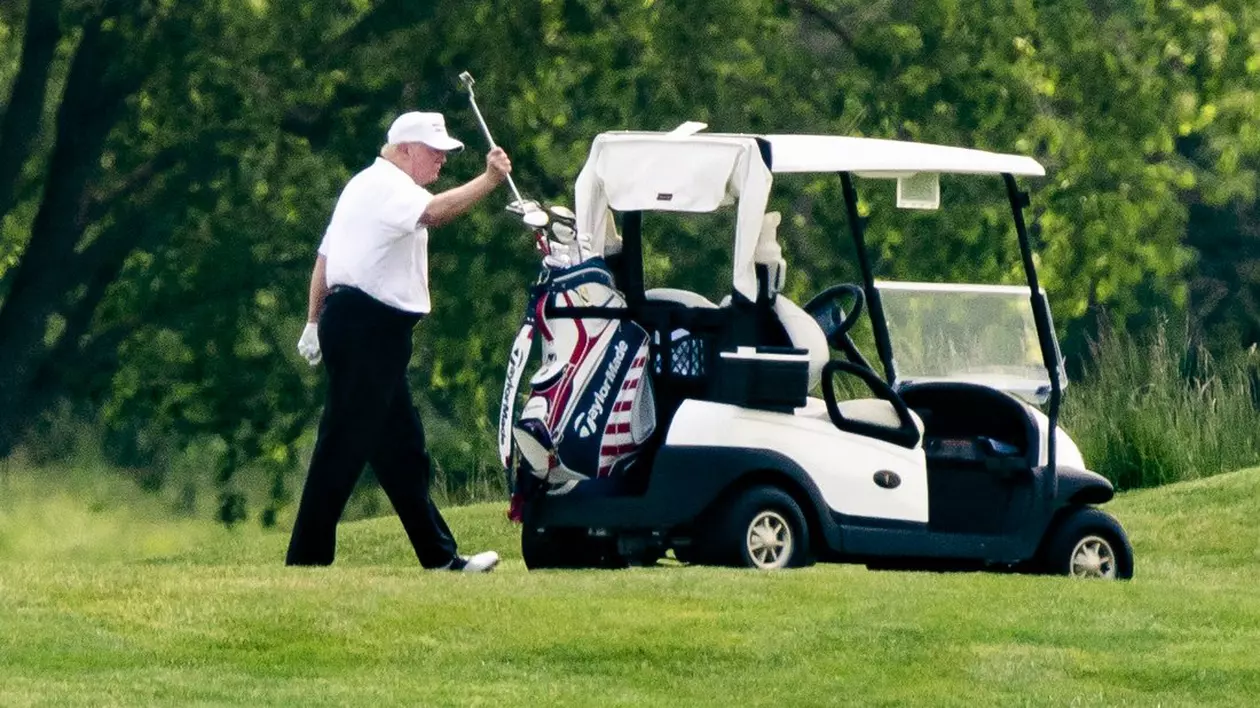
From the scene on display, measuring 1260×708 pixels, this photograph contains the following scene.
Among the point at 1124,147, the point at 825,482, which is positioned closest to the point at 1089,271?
the point at 1124,147

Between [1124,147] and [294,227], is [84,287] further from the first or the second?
[1124,147]

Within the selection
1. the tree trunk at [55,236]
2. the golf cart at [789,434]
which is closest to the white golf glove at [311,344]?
the golf cart at [789,434]

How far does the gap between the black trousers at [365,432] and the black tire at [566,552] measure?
319 millimetres

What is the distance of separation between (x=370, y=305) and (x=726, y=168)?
133cm

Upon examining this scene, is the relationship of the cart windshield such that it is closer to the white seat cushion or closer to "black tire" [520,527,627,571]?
the white seat cushion

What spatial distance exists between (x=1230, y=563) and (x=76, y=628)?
21.7 ft

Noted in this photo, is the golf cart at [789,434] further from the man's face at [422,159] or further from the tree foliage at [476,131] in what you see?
the tree foliage at [476,131]

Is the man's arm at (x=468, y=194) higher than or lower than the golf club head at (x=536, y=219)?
higher

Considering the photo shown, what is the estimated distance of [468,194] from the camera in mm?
10078

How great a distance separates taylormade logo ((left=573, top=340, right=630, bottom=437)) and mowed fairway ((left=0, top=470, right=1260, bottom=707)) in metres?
0.51

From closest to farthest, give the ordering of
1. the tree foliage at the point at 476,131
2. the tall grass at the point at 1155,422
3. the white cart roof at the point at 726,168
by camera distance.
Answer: the white cart roof at the point at 726,168 → the tall grass at the point at 1155,422 → the tree foliage at the point at 476,131

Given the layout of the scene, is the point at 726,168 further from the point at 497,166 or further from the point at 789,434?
the point at 789,434

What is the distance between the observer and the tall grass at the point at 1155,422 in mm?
17828

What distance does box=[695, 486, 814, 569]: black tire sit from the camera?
34.3ft
